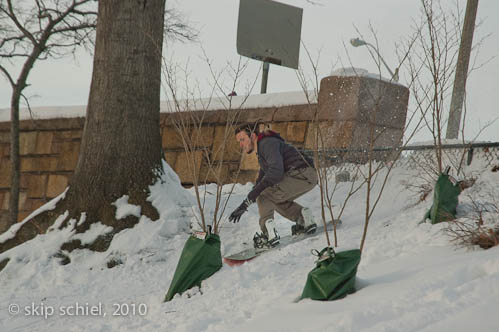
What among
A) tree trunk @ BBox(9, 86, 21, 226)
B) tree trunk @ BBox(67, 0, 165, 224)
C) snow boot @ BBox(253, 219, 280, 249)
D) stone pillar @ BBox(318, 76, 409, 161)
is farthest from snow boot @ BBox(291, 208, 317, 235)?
tree trunk @ BBox(9, 86, 21, 226)

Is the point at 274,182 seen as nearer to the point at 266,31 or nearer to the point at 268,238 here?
the point at 268,238

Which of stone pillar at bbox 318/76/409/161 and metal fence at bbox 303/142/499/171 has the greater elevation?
stone pillar at bbox 318/76/409/161

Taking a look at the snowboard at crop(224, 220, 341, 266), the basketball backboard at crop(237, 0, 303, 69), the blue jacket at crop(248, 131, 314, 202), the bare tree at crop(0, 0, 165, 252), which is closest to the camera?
the snowboard at crop(224, 220, 341, 266)

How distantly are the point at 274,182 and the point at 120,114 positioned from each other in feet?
6.34

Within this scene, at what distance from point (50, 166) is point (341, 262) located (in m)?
8.39

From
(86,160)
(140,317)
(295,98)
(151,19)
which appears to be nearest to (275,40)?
(295,98)

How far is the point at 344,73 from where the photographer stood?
23.3 ft

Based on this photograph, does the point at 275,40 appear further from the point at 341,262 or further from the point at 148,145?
the point at 341,262

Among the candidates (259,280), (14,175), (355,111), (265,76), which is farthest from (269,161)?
(14,175)

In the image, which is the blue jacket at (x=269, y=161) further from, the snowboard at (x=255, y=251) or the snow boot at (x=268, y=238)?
the snowboard at (x=255, y=251)

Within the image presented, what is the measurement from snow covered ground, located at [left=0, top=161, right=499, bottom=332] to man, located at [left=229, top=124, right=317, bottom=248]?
12.4 inches

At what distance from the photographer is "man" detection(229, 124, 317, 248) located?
4.45 metres

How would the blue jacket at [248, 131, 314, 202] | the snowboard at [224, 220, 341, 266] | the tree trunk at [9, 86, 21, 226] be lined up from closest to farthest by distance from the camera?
the snowboard at [224, 220, 341, 266]
the blue jacket at [248, 131, 314, 202]
the tree trunk at [9, 86, 21, 226]

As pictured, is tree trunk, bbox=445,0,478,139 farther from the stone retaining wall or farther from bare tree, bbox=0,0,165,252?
bare tree, bbox=0,0,165,252
